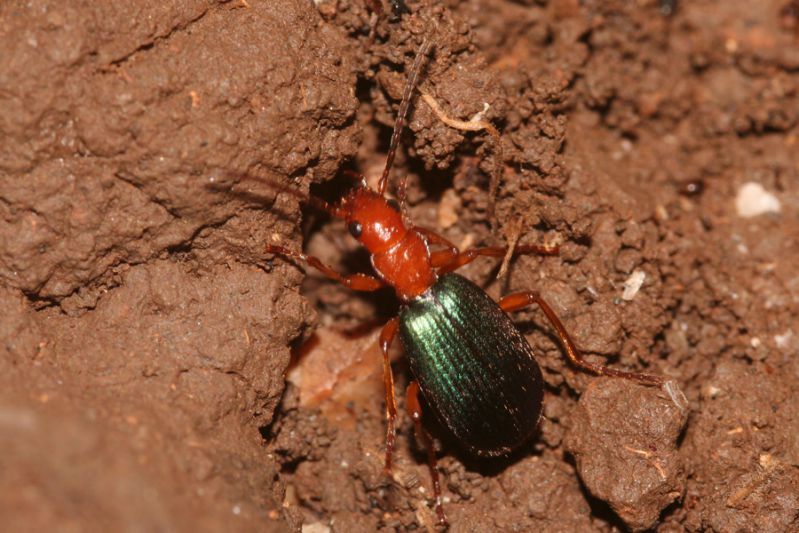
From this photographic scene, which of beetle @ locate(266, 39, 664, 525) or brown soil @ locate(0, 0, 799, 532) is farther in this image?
beetle @ locate(266, 39, 664, 525)

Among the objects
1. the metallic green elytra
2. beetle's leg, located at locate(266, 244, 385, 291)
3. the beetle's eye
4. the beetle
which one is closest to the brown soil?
beetle's leg, located at locate(266, 244, 385, 291)

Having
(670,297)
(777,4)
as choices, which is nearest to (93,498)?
(670,297)

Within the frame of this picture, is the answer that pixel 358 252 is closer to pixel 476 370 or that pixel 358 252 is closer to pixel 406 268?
pixel 406 268

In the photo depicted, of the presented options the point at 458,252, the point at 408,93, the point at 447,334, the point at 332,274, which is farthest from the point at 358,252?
the point at 408,93

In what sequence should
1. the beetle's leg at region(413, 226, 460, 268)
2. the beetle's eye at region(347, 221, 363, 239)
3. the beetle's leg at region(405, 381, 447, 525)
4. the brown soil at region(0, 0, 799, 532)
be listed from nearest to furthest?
the brown soil at region(0, 0, 799, 532) < the beetle's leg at region(405, 381, 447, 525) < the beetle's eye at region(347, 221, 363, 239) < the beetle's leg at region(413, 226, 460, 268)

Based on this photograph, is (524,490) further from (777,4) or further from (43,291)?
(777,4)

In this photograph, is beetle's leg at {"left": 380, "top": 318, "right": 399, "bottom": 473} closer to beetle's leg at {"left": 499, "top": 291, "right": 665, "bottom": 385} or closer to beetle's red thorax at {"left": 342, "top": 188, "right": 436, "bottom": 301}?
beetle's red thorax at {"left": 342, "top": 188, "right": 436, "bottom": 301}

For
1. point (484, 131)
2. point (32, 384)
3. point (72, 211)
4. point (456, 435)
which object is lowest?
point (456, 435)
